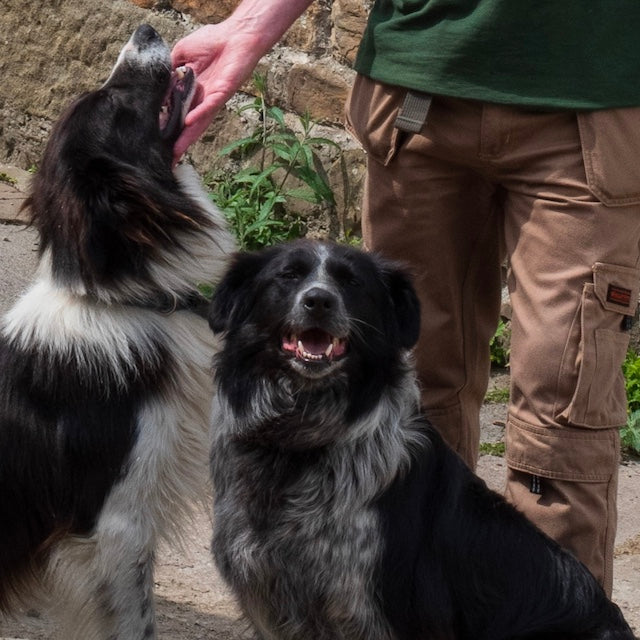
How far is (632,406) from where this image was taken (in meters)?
5.16

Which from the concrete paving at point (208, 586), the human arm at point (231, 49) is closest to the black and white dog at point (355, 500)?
the human arm at point (231, 49)

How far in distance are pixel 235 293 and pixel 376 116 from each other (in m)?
0.67

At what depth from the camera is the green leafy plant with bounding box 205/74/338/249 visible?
5.58 m

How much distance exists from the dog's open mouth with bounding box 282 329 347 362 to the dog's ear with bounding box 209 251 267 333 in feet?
0.49

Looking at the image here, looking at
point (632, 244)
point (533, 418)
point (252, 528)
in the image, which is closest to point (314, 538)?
point (252, 528)

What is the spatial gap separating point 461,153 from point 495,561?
3.38 ft

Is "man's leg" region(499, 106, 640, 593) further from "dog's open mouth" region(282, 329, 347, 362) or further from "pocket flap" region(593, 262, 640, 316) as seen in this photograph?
"dog's open mouth" region(282, 329, 347, 362)

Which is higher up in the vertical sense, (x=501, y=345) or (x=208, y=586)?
(x=501, y=345)

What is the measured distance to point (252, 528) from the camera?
292 centimetres

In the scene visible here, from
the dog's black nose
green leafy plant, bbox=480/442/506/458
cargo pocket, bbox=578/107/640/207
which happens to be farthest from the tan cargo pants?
green leafy plant, bbox=480/442/506/458

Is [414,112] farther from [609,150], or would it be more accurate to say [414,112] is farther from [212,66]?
[212,66]

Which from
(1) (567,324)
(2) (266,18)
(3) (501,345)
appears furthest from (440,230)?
(3) (501,345)

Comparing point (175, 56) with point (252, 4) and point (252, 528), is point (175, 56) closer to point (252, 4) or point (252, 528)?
point (252, 4)

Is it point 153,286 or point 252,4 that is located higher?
point 252,4
